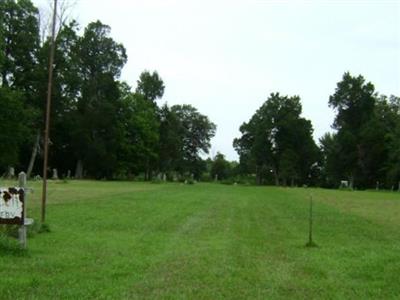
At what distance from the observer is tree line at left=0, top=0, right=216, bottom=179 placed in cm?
6694

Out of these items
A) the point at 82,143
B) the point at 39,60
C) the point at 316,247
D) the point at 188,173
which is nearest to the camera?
the point at 316,247

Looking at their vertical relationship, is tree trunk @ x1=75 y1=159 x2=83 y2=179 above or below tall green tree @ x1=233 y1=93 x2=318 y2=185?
below

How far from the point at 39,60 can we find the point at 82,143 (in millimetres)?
12494

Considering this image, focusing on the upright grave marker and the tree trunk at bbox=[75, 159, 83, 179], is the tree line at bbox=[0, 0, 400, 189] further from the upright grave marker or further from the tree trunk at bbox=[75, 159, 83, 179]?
the upright grave marker

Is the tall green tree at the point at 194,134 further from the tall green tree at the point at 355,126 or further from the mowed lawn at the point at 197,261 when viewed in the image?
the mowed lawn at the point at 197,261

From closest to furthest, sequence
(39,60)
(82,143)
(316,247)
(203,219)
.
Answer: (316,247)
(203,219)
(39,60)
(82,143)

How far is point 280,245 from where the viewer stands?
14633mm

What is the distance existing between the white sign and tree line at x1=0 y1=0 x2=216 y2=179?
4596 cm

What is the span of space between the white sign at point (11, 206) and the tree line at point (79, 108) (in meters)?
46.0

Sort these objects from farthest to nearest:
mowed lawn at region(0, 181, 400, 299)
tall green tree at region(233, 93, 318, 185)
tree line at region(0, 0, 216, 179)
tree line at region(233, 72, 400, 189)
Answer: tall green tree at region(233, 93, 318, 185), tree line at region(233, 72, 400, 189), tree line at region(0, 0, 216, 179), mowed lawn at region(0, 181, 400, 299)

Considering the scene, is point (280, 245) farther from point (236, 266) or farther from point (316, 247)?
point (236, 266)

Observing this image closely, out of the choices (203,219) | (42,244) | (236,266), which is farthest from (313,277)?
(203,219)

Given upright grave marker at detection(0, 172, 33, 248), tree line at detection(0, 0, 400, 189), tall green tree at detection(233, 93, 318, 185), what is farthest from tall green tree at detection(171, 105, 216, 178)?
upright grave marker at detection(0, 172, 33, 248)

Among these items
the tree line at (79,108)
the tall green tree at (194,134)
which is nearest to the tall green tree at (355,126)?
the tree line at (79,108)
